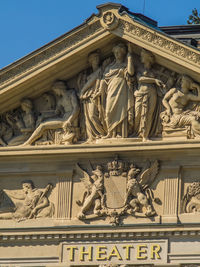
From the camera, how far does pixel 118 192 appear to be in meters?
44.6

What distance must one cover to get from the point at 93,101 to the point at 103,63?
3.64ft

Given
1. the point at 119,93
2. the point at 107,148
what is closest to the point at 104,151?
the point at 107,148

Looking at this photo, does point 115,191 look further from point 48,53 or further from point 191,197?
point 48,53

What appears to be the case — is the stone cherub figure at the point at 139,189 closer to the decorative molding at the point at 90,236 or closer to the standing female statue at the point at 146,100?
the decorative molding at the point at 90,236

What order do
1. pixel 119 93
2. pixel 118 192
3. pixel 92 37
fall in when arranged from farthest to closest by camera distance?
pixel 92 37 < pixel 119 93 < pixel 118 192

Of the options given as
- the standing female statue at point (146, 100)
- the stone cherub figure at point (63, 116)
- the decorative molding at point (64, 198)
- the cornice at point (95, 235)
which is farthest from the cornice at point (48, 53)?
the cornice at point (95, 235)

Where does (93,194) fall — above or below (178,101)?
below

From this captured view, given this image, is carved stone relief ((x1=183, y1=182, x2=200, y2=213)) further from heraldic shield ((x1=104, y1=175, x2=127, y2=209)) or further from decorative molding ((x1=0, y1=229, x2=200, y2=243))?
heraldic shield ((x1=104, y1=175, x2=127, y2=209))

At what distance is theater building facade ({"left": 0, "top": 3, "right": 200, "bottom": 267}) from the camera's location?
145ft

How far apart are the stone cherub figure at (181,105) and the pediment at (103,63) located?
0.04m

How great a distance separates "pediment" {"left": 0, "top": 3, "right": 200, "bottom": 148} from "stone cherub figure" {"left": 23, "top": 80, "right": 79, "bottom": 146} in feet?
0.37

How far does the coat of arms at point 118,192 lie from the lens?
44.4 metres

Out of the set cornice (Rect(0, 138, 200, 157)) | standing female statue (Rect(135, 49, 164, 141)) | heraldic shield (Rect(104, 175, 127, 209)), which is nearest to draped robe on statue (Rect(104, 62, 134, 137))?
standing female statue (Rect(135, 49, 164, 141))

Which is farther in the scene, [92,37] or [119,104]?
[92,37]
